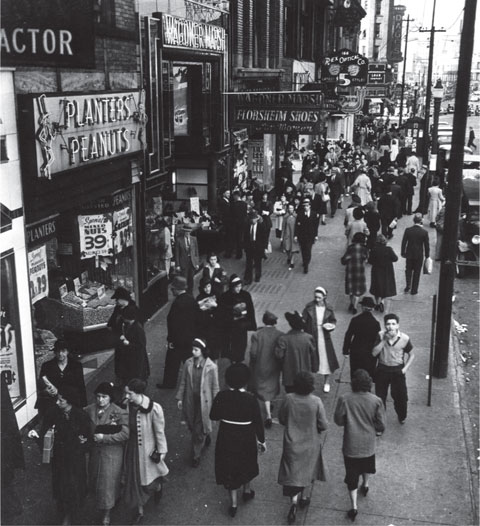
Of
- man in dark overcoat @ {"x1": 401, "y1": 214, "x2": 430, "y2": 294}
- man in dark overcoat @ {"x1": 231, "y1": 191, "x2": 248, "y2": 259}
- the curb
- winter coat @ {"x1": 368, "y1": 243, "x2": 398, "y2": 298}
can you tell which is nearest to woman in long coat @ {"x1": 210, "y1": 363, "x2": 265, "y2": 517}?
the curb

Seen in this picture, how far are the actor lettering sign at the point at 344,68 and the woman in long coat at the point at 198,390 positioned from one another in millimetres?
22370

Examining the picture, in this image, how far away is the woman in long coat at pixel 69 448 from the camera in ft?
22.0

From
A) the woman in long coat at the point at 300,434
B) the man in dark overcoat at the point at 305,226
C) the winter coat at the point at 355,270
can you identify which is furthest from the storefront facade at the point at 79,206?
the man in dark overcoat at the point at 305,226

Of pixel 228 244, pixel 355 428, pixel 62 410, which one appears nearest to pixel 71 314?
pixel 62 410

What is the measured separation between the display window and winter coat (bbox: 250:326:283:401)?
11.0ft

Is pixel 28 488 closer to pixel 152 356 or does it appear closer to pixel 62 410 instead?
pixel 62 410

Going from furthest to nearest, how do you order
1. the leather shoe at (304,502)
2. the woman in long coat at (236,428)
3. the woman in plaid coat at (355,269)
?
1. the woman in plaid coat at (355,269)
2. the leather shoe at (304,502)
3. the woman in long coat at (236,428)

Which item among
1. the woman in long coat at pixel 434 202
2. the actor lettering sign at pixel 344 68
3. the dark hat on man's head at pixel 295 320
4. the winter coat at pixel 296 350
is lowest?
the woman in long coat at pixel 434 202

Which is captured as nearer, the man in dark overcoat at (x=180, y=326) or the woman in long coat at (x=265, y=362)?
the woman in long coat at (x=265, y=362)

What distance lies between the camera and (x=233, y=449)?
703cm

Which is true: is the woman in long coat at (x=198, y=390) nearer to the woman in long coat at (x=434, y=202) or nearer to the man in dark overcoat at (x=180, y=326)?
the man in dark overcoat at (x=180, y=326)

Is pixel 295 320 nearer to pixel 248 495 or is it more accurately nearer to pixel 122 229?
pixel 248 495

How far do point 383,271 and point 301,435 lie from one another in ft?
23.2

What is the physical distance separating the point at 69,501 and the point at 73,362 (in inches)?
72.4
